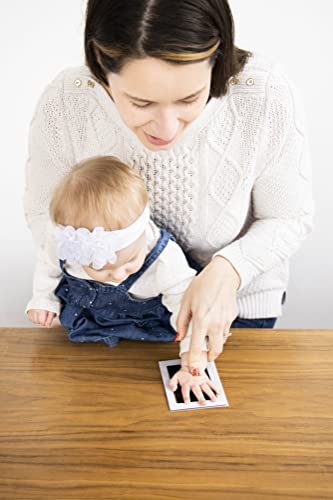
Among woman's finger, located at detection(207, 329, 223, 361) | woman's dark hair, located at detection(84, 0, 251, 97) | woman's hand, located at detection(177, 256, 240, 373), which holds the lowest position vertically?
woman's finger, located at detection(207, 329, 223, 361)

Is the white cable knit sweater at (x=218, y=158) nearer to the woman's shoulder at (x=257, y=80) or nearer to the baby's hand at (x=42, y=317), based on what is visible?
the woman's shoulder at (x=257, y=80)

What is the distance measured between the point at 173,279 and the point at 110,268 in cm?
16

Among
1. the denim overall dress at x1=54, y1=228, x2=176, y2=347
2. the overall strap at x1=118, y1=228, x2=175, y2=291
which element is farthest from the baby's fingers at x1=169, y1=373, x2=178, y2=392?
→ the overall strap at x1=118, y1=228, x2=175, y2=291

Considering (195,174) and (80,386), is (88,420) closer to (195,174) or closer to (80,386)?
(80,386)

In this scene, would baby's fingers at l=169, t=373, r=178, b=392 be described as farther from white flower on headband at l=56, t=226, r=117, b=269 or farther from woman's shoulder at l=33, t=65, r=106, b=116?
woman's shoulder at l=33, t=65, r=106, b=116

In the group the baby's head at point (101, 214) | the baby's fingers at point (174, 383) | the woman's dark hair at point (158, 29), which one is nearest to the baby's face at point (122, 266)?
the baby's head at point (101, 214)

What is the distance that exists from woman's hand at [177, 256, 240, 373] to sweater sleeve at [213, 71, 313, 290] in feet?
0.34

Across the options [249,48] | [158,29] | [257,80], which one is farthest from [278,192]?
[249,48]

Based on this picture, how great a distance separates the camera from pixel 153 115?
1.28 m

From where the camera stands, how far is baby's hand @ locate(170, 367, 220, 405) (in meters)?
1.36

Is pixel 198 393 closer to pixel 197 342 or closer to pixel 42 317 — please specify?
pixel 197 342

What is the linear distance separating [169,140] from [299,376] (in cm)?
60

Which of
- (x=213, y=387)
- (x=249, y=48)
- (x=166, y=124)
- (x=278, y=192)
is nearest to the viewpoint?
(x=166, y=124)

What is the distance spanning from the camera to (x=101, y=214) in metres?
1.34
